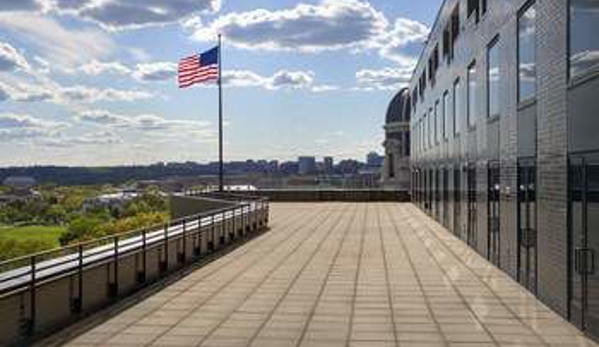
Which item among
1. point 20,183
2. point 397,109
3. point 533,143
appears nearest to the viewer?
point 533,143

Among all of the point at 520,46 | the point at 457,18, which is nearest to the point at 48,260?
the point at 520,46

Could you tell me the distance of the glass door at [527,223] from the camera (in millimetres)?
15820

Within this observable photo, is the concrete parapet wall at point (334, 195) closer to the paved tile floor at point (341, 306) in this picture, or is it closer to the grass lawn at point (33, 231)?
the paved tile floor at point (341, 306)

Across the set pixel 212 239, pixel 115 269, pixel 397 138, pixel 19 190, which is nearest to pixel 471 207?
pixel 212 239

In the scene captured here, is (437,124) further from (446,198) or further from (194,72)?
(194,72)

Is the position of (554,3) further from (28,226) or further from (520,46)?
(28,226)

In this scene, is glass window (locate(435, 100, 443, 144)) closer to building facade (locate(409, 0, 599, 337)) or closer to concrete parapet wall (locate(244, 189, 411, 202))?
building facade (locate(409, 0, 599, 337))

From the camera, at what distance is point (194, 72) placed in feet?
134

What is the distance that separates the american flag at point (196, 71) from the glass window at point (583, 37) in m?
29.0

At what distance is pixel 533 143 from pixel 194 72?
27161mm

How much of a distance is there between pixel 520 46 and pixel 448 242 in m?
11.7

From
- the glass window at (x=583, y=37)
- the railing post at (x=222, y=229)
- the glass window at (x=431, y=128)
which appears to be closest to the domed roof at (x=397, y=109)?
the glass window at (x=431, y=128)

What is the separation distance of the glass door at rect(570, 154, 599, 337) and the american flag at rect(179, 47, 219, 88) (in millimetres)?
29309

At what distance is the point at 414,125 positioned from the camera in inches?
2336
